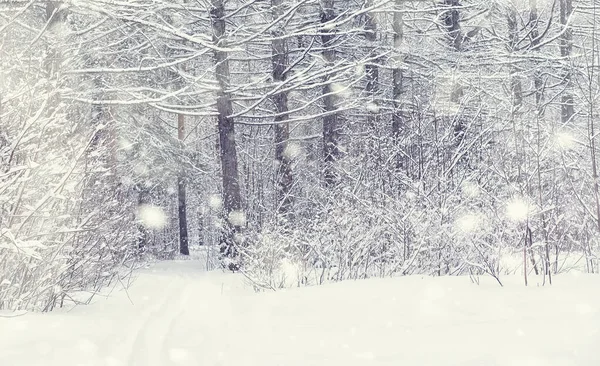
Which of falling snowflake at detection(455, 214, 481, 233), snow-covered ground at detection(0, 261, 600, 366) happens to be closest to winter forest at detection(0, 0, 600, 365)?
falling snowflake at detection(455, 214, 481, 233)

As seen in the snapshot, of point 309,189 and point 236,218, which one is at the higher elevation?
point 309,189

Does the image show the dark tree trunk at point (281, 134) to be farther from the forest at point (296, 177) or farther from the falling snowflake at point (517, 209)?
the falling snowflake at point (517, 209)

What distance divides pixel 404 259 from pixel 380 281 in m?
1.42

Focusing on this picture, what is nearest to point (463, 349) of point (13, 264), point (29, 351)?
point (29, 351)

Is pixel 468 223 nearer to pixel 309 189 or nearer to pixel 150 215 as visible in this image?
pixel 309 189

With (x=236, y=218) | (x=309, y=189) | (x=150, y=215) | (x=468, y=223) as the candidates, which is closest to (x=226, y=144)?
(x=236, y=218)

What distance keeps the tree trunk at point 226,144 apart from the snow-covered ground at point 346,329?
14.6 ft

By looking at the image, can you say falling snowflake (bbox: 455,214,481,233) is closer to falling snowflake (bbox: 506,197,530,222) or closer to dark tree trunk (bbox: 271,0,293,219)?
falling snowflake (bbox: 506,197,530,222)

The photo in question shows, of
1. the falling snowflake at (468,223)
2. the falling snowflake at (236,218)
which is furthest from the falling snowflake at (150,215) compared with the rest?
the falling snowflake at (468,223)

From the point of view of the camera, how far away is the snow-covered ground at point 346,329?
151 inches

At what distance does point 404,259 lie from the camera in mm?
8047

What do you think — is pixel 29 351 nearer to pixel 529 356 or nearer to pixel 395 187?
pixel 529 356

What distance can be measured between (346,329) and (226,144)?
7467 millimetres

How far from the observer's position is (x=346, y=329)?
4855 millimetres
